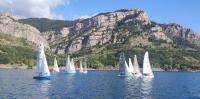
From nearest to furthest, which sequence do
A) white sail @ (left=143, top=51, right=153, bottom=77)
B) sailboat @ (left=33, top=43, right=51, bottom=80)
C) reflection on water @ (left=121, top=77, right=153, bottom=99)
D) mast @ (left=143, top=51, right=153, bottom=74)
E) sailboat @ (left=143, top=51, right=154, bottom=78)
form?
reflection on water @ (left=121, top=77, right=153, bottom=99) < sailboat @ (left=33, top=43, right=51, bottom=80) < mast @ (left=143, top=51, right=153, bottom=74) < white sail @ (left=143, top=51, right=153, bottom=77) < sailboat @ (left=143, top=51, right=154, bottom=78)

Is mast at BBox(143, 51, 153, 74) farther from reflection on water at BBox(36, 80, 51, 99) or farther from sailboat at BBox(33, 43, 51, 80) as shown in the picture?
reflection on water at BBox(36, 80, 51, 99)

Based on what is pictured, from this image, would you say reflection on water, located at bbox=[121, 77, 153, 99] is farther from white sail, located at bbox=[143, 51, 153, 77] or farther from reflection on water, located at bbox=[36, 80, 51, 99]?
white sail, located at bbox=[143, 51, 153, 77]

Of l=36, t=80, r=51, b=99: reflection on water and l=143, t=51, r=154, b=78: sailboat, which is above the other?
l=143, t=51, r=154, b=78: sailboat

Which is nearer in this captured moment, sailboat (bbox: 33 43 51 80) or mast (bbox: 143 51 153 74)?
sailboat (bbox: 33 43 51 80)

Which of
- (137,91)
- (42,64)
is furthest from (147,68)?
(137,91)

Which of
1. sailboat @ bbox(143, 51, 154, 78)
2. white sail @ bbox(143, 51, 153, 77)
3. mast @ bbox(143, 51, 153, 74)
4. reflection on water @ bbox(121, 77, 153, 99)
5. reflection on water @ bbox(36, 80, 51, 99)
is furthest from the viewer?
sailboat @ bbox(143, 51, 154, 78)

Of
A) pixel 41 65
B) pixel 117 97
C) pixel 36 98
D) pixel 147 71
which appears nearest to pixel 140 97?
pixel 117 97

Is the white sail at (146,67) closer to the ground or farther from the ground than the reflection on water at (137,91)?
farther from the ground

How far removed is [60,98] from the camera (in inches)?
3460

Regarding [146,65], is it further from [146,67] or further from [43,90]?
[43,90]

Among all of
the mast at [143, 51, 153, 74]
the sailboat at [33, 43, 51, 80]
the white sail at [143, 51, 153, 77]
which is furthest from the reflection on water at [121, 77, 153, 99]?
the white sail at [143, 51, 153, 77]

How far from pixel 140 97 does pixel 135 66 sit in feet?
343

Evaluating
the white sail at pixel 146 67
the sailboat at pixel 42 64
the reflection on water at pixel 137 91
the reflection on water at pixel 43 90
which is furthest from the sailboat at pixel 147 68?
the reflection on water at pixel 43 90

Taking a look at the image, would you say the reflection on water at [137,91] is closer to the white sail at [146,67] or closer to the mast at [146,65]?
the mast at [146,65]
